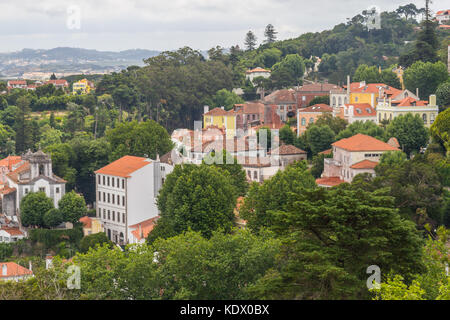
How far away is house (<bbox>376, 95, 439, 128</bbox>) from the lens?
43.4 meters

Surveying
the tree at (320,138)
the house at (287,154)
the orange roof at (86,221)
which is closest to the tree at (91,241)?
the orange roof at (86,221)

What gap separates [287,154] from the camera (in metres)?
44.9

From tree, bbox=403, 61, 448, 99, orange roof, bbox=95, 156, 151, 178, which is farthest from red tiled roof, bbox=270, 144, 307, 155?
tree, bbox=403, 61, 448, 99

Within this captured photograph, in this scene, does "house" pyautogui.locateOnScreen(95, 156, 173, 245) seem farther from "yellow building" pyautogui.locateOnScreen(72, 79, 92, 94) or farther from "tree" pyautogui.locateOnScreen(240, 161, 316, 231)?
"yellow building" pyautogui.locateOnScreen(72, 79, 92, 94)

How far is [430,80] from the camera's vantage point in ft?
164

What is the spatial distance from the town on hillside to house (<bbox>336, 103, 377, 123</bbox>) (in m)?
0.11

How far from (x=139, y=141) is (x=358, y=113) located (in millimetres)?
14847

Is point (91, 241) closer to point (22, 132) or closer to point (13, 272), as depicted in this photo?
point (13, 272)

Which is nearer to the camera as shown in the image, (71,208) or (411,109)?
(71,208)

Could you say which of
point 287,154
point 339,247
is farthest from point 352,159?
point 339,247

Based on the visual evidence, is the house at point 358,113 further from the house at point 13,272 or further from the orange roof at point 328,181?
the house at point 13,272

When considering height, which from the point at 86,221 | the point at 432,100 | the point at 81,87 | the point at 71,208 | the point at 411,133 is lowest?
the point at 86,221

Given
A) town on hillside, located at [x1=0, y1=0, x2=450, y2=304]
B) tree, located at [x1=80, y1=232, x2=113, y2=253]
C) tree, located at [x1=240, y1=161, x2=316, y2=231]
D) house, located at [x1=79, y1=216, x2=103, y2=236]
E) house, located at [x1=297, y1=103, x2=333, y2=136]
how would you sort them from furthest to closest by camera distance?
1. house, located at [x1=297, y1=103, x2=333, y2=136]
2. house, located at [x1=79, y1=216, x2=103, y2=236]
3. tree, located at [x1=80, y1=232, x2=113, y2=253]
4. tree, located at [x1=240, y1=161, x2=316, y2=231]
5. town on hillside, located at [x1=0, y1=0, x2=450, y2=304]
